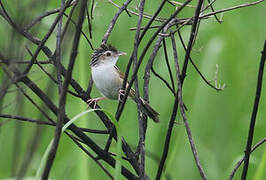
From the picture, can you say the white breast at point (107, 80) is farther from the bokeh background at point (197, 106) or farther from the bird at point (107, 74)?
the bokeh background at point (197, 106)

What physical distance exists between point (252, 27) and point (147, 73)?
2.09 m

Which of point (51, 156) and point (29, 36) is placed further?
point (29, 36)

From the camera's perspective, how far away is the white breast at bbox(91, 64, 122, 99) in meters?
2.16

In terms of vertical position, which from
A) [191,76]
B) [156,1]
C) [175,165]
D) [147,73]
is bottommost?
[175,165]

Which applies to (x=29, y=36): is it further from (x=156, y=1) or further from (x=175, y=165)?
(x=156, y=1)

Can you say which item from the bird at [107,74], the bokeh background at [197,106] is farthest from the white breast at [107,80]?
the bokeh background at [197,106]

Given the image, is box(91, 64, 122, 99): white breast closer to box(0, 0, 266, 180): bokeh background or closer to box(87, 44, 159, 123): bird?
box(87, 44, 159, 123): bird

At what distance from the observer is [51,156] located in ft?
2.97

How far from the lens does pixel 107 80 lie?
2178mm

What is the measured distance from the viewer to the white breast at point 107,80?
216cm

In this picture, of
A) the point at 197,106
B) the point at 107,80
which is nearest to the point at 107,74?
the point at 107,80

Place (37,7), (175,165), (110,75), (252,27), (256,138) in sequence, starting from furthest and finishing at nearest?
1. (252,27)
2. (256,138)
3. (175,165)
4. (110,75)
5. (37,7)

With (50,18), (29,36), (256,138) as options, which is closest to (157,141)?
(256,138)

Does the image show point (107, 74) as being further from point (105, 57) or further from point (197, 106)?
point (197, 106)
